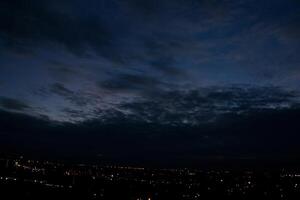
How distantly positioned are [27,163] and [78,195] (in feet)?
200

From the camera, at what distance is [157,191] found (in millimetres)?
96188

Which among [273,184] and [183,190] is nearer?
[183,190]

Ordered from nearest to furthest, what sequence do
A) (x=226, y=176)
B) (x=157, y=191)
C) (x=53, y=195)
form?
(x=53, y=195)
(x=157, y=191)
(x=226, y=176)

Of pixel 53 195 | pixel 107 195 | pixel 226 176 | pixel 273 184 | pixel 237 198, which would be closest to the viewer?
pixel 53 195

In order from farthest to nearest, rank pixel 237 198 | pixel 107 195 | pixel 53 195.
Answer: pixel 237 198 < pixel 107 195 < pixel 53 195

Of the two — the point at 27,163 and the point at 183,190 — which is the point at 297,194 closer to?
the point at 183,190

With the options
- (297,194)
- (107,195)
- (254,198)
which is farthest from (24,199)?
(297,194)

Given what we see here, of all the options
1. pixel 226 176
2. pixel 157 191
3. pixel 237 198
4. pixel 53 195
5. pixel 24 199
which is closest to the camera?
pixel 24 199

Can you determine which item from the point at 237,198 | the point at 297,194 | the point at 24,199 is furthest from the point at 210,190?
the point at 24,199

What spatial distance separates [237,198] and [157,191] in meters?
20.9

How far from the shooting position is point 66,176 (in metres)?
108

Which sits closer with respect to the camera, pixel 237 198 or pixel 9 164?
pixel 237 198

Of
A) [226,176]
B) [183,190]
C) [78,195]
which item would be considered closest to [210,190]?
[183,190]

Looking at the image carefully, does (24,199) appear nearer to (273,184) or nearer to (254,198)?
(254,198)
